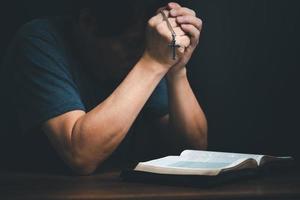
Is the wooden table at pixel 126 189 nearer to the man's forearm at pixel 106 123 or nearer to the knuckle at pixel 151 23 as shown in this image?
the man's forearm at pixel 106 123

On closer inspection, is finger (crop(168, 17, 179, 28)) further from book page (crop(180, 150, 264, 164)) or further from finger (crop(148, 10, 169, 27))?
book page (crop(180, 150, 264, 164))

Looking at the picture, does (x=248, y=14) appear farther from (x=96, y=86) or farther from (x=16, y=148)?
(x=16, y=148)

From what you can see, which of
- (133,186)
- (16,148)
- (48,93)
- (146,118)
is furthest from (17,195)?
(146,118)

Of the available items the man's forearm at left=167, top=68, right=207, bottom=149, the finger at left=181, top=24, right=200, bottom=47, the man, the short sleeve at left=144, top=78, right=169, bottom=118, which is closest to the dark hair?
the man

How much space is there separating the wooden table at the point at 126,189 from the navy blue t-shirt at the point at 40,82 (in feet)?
0.60

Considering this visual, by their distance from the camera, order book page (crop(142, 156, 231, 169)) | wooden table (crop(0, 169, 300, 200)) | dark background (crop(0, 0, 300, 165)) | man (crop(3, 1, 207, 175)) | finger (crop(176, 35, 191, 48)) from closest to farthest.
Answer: wooden table (crop(0, 169, 300, 200))
book page (crop(142, 156, 231, 169))
man (crop(3, 1, 207, 175))
finger (crop(176, 35, 191, 48))
dark background (crop(0, 0, 300, 165))

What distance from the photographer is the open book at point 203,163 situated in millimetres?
1191

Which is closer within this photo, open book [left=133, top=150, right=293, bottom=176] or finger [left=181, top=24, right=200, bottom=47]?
open book [left=133, top=150, right=293, bottom=176]

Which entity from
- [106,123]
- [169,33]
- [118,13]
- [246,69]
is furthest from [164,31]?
[246,69]

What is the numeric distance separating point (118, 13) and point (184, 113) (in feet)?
1.24

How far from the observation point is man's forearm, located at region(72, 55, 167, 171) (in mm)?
1354

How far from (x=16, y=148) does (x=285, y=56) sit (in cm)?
102

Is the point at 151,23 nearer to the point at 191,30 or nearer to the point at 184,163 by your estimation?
the point at 191,30

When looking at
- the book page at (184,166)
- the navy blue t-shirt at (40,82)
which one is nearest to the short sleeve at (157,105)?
the navy blue t-shirt at (40,82)
